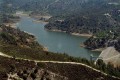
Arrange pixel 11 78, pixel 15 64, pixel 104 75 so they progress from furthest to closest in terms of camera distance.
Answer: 1. pixel 104 75
2. pixel 15 64
3. pixel 11 78

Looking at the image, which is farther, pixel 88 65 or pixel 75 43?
pixel 75 43

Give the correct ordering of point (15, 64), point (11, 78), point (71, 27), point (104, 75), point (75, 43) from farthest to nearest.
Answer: point (71, 27), point (75, 43), point (104, 75), point (15, 64), point (11, 78)

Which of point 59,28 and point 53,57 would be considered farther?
point 59,28

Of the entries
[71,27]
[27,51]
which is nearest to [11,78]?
[27,51]

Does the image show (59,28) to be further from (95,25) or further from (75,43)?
(75,43)

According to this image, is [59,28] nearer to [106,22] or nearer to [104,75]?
[106,22]

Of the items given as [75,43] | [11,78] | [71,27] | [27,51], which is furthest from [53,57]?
[71,27]

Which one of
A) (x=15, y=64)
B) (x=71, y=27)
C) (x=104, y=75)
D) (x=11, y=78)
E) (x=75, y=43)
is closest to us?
(x=11, y=78)

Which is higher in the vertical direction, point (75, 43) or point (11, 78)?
Result: point (11, 78)

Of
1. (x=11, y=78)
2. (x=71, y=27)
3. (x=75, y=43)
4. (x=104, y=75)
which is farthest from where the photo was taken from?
(x=71, y=27)
